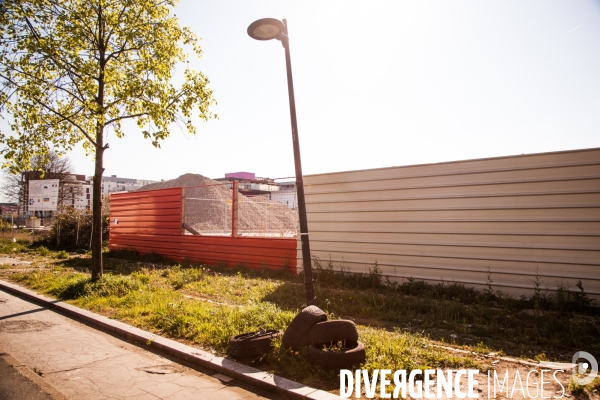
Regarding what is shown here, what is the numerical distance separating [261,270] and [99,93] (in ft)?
21.1

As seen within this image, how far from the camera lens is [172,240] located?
15.0 meters

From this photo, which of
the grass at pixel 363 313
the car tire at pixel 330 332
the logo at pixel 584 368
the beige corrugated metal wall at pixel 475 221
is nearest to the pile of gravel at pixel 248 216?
the beige corrugated metal wall at pixel 475 221

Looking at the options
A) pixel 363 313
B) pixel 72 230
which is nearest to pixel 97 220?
pixel 363 313

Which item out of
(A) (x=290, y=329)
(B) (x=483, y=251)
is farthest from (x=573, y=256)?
(A) (x=290, y=329)

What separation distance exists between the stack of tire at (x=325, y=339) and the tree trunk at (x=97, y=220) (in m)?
6.55

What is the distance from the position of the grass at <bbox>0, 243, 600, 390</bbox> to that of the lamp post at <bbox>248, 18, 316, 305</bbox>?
1.07m

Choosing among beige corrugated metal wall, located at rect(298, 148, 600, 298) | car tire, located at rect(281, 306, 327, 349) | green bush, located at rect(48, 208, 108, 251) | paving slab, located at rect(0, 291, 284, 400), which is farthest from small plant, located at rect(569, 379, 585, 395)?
green bush, located at rect(48, 208, 108, 251)

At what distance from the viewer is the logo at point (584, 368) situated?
3.94 m

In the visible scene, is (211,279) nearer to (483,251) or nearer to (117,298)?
(117,298)

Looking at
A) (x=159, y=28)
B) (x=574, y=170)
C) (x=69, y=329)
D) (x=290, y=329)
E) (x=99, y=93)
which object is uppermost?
(x=159, y=28)

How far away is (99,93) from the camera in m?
9.61

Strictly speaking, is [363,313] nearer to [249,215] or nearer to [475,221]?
[475,221]

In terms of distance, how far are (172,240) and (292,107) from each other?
34.5ft

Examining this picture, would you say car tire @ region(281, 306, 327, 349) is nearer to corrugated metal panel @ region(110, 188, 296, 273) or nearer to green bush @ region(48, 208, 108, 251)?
corrugated metal panel @ region(110, 188, 296, 273)
